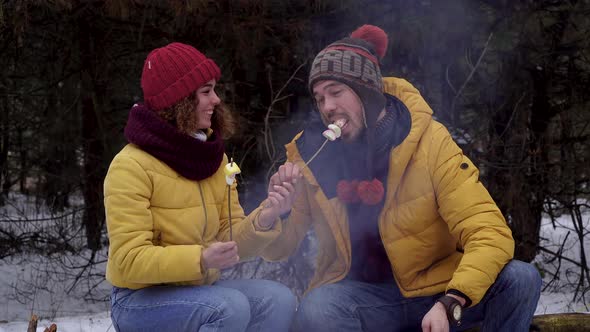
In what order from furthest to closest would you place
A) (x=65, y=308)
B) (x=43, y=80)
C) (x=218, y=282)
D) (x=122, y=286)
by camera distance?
(x=43, y=80)
(x=65, y=308)
(x=218, y=282)
(x=122, y=286)

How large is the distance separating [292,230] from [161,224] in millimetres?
629

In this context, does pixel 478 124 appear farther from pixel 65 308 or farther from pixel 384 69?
pixel 65 308

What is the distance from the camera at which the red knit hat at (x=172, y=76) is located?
2.60 metres

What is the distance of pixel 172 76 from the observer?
260cm

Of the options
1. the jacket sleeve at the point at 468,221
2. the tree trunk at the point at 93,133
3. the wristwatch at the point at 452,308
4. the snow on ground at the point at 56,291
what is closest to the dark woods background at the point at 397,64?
the tree trunk at the point at 93,133

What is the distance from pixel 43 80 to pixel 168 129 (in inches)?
168

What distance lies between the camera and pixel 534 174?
529cm

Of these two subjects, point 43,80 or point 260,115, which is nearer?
point 260,115

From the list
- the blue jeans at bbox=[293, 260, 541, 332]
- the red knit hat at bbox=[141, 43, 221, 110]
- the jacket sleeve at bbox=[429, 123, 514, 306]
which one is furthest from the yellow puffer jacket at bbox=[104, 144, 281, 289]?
the jacket sleeve at bbox=[429, 123, 514, 306]

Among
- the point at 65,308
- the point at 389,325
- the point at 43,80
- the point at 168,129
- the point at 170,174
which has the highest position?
the point at 168,129

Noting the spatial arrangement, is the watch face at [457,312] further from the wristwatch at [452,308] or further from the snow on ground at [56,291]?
the snow on ground at [56,291]

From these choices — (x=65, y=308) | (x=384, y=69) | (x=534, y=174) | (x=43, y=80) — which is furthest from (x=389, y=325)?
(x=43, y=80)

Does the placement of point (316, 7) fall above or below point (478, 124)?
above

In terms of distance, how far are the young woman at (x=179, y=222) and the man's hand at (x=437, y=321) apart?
0.61 m
